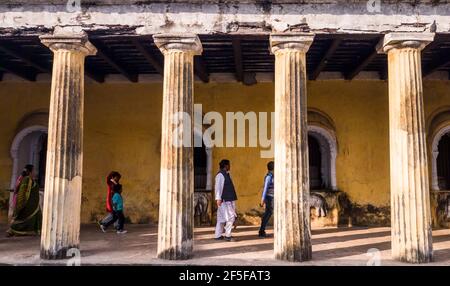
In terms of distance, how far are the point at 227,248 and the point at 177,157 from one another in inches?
81.7

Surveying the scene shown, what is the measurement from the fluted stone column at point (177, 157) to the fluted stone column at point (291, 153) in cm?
154

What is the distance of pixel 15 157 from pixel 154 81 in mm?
4342

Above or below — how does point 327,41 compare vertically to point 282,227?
above

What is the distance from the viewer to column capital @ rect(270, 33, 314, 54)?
24.6 ft

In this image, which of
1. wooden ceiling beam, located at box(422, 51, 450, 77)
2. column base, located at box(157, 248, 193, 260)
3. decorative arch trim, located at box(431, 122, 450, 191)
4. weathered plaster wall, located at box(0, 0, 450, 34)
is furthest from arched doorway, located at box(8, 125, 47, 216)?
decorative arch trim, located at box(431, 122, 450, 191)

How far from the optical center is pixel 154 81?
38.8ft

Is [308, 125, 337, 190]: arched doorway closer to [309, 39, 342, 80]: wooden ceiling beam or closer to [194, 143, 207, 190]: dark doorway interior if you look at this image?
[309, 39, 342, 80]: wooden ceiling beam

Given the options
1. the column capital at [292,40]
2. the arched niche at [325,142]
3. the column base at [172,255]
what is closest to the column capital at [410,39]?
the column capital at [292,40]

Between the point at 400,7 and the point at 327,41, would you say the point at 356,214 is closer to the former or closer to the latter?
the point at 327,41

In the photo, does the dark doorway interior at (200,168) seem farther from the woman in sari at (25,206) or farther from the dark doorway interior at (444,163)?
the dark doorway interior at (444,163)

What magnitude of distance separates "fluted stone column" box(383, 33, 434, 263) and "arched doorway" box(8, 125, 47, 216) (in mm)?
8960

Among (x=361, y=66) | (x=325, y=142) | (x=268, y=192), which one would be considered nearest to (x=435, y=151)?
(x=325, y=142)
